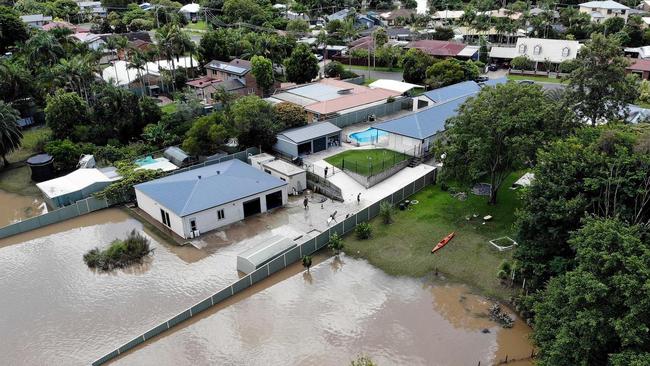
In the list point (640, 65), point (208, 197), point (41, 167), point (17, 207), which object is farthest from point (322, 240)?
point (640, 65)

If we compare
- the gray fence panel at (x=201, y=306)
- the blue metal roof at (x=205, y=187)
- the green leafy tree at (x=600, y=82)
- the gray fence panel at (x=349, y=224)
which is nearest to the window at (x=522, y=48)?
the green leafy tree at (x=600, y=82)

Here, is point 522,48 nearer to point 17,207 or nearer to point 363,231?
point 363,231

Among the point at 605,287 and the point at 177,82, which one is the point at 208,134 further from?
the point at 605,287

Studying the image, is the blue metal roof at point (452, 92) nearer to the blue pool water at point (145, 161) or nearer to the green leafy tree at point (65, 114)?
the blue pool water at point (145, 161)

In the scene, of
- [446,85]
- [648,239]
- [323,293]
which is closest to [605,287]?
[648,239]

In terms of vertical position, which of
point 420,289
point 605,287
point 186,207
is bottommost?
point 420,289

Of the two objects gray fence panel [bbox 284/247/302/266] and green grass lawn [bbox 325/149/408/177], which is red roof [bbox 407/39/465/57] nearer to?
green grass lawn [bbox 325/149/408/177]
